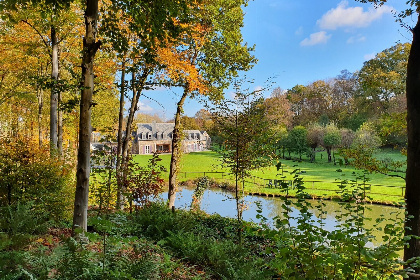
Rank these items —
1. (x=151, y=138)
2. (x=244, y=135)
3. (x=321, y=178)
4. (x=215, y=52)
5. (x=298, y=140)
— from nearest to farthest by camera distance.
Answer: (x=244, y=135) < (x=215, y=52) < (x=321, y=178) < (x=298, y=140) < (x=151, y=138)

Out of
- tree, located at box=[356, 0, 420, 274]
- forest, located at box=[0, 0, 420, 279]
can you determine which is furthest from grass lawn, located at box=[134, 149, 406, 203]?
tree, located at box=[356, 0, 420, 274]

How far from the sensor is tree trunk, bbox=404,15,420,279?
12.7ft

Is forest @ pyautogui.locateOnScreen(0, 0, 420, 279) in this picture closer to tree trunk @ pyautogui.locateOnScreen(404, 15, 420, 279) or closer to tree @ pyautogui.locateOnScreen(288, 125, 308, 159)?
tree trunk @ pyautogui.locateOnScreen(404, 15, 420, 279)

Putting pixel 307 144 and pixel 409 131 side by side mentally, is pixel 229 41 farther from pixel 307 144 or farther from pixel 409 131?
pixel 307 144

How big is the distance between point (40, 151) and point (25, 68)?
844 cm

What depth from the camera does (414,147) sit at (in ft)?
13.0

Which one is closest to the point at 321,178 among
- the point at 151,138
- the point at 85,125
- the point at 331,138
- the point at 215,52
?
the point at 331,138

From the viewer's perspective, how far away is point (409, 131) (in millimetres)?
4066

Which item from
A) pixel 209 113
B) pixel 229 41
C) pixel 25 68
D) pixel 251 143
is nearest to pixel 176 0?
pixel 251 143

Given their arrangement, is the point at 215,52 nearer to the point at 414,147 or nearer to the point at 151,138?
the point at 414,147

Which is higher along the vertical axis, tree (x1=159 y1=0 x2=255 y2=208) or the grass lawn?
tree (x1=159 y1=0 x2=255 y2=208)

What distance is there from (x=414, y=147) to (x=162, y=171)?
684cm

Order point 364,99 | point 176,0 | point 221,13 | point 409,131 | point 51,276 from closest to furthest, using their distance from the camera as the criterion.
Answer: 1. point 51,276
2. point 176,0
3. point 409,131
4. point 221,13
5. point 364,99

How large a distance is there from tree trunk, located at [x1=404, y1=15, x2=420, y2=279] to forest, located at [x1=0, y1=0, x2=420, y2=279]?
2cm
